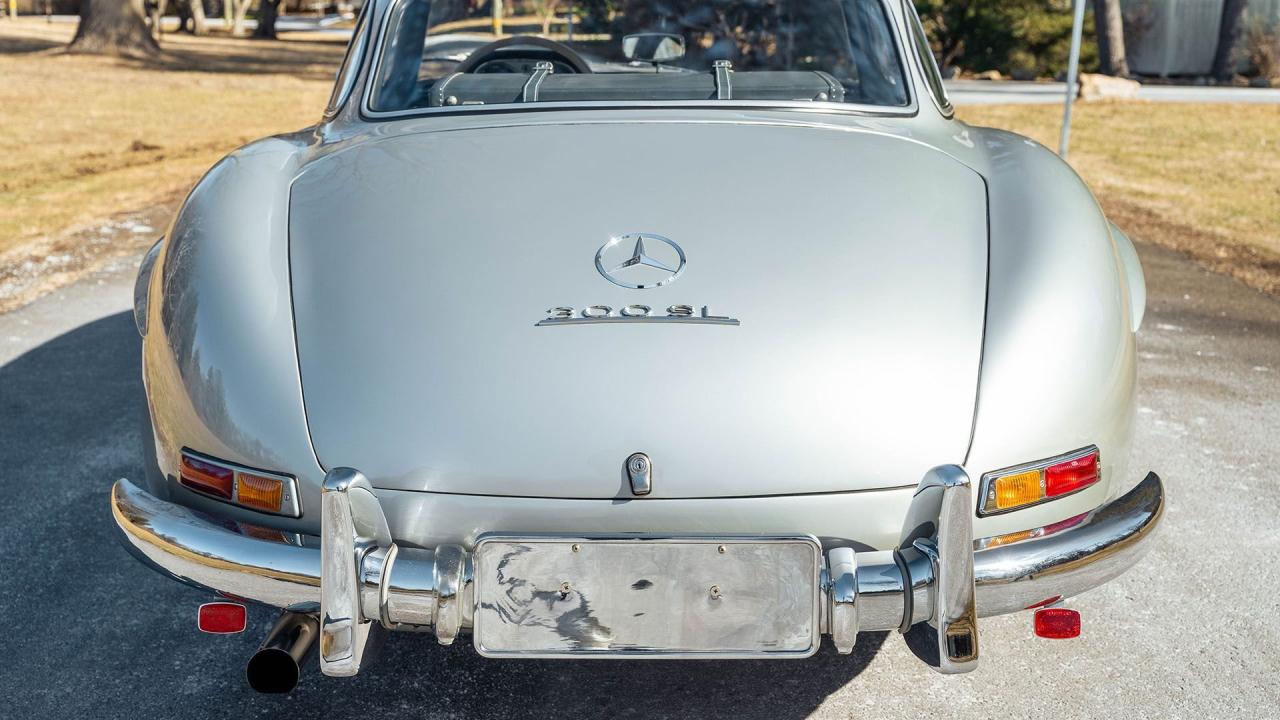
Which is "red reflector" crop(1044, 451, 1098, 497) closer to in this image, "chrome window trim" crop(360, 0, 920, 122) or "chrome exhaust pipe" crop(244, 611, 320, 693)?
"chrome window trim" crop(360, 0, 920, 122)

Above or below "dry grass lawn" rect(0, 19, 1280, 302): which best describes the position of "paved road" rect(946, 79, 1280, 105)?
above

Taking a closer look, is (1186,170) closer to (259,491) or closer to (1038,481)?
(1038,481)

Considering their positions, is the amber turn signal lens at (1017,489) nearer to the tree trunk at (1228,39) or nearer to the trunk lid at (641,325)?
the trunk lid at (641,325)

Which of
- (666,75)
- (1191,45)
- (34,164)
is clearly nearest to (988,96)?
(1191,45)

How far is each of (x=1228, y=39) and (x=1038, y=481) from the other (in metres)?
21.6

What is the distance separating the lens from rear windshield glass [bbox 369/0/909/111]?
3.12m

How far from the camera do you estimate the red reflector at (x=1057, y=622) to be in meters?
2.17

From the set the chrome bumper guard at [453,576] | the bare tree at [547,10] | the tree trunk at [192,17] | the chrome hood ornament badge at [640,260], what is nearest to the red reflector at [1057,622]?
the chrome bumper guard at [453,576]

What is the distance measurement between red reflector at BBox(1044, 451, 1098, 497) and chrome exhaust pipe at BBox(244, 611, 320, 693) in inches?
52.9

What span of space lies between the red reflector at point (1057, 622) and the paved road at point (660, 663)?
33 cm

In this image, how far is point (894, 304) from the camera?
217 centimetres

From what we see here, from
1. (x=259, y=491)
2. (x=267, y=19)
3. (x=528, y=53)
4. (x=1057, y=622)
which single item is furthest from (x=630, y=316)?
(x=267, y=19)

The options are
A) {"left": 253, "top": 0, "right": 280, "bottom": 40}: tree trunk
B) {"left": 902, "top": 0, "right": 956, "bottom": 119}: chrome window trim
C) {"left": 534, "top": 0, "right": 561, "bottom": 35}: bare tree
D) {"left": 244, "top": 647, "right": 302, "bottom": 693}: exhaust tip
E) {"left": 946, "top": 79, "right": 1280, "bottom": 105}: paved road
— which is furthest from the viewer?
{"left": 253, "top": 0, "right": 280, "bottom": 40}: tree trunk

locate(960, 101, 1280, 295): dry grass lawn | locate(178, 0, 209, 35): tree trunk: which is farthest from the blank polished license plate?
locate(178, 0, 209, 35): tree trunk
